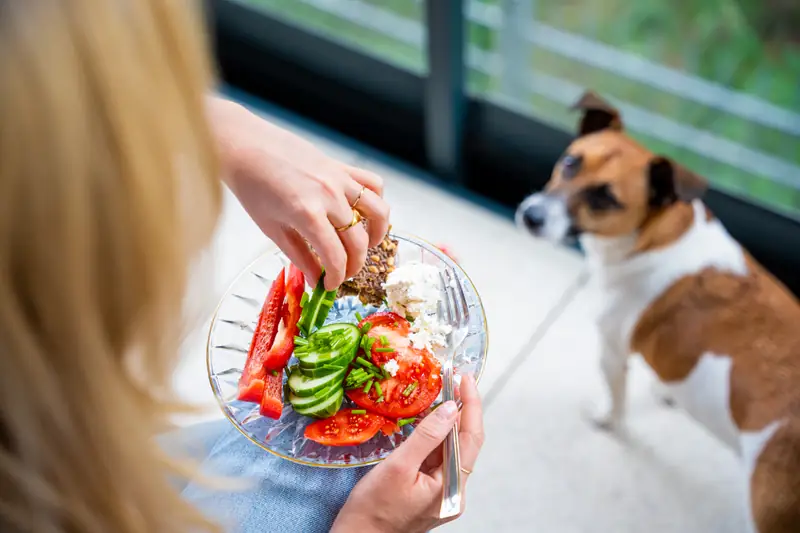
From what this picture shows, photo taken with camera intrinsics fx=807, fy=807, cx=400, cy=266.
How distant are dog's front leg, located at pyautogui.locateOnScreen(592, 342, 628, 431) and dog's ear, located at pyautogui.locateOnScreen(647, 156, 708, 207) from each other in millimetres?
325

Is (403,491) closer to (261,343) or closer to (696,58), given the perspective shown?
(261,343)

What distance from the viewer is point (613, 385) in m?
1.64

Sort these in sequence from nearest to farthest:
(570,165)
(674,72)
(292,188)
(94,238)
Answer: (94,238), (292,188), (570,165), (674,72)

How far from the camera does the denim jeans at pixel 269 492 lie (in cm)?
97

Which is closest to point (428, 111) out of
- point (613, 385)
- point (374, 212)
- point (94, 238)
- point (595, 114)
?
point (595, 114)

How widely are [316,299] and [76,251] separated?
0.52 m

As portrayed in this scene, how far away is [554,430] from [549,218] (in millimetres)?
513

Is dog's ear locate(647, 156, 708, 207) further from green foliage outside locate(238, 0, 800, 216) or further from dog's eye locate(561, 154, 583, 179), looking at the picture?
green foliage outside locate(238, 0, 800, 216)

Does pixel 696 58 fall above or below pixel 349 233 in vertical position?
below

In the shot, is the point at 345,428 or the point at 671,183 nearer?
the point at 345,428

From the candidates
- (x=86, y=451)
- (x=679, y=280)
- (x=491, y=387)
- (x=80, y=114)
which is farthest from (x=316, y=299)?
(x=491, y=387)

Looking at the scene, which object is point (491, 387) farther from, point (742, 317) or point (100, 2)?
point (100, 2)

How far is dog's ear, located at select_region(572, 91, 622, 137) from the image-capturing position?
4.88ft

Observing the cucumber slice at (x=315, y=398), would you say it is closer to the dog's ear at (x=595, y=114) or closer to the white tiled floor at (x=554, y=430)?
the white tiled floor at (x=554, y=430)
